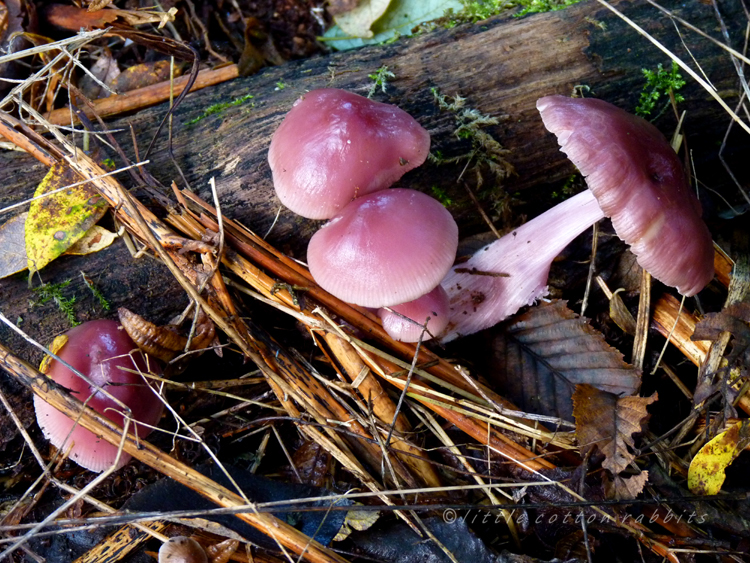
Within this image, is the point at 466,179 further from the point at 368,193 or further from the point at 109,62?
the point at 109,62

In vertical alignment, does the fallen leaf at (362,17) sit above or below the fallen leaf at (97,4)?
below

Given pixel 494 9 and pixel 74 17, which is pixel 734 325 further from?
pixel 74 17

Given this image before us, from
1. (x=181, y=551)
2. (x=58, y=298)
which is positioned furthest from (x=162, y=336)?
(x=181, y=551)

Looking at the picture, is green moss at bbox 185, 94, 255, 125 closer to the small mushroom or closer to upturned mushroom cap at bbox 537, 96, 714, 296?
upturned mushroom cap at bbox 537, 96, 714, 296

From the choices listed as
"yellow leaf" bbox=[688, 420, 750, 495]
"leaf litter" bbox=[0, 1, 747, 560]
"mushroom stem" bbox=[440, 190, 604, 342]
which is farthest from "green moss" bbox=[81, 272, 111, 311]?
"yellow leaf" bbox=[688, 420, 750, 495]

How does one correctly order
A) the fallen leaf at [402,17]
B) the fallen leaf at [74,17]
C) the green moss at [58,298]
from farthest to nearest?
the fallen leaf at [402,17] < the fallen leaf at [74,17] < the green moss at [58,298]

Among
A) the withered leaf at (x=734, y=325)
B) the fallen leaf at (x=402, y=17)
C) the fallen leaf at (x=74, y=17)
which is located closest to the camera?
the withered leaf at (x=734, y=325)

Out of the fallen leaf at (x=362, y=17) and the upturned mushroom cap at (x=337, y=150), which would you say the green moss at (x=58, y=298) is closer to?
the upturned mushroom cap at (x=337, y=150)

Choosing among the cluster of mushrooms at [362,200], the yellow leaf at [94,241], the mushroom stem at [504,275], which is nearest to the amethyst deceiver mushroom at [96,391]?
the yellow leaf at [94,241]
